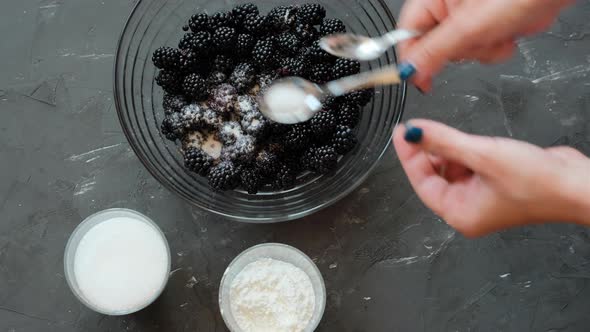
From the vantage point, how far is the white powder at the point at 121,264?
142 cm

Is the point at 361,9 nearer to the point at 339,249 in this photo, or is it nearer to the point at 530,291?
the point at 339,249

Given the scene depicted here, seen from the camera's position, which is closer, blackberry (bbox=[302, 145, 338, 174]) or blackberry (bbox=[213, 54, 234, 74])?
blackberry (bbox=[302, 145, 338, 174])

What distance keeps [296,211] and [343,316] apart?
322 millimetres

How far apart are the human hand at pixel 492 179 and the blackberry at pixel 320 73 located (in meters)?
0.34

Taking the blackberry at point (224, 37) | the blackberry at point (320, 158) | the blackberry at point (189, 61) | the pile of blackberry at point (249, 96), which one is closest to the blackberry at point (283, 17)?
the pile of blackberry at point (249, 96)

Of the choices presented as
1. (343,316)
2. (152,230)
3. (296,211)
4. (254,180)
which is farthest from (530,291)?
(152,230)

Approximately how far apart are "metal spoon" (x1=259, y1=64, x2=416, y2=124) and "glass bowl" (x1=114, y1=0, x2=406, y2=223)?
0.10m

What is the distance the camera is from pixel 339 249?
4.89ft

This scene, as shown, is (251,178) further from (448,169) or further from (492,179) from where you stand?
(492,179)

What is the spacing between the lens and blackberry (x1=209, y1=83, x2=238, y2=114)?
1.41m

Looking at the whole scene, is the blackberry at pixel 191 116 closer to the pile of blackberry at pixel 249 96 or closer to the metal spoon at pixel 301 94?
the pile of blackberry at pixel 249 96

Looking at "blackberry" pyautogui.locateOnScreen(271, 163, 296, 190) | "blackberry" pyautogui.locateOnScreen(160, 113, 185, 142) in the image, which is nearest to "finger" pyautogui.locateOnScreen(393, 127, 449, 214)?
"blackberry" pyautogui.locateOnScreen(271, 163, 296, 190)

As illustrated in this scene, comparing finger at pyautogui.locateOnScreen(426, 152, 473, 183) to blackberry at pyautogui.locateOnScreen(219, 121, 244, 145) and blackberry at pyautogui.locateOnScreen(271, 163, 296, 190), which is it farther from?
Result: blackberry at pyautogui.locateOnScreen(219, 121, 244, 145)

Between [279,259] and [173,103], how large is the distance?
1.60 feet
